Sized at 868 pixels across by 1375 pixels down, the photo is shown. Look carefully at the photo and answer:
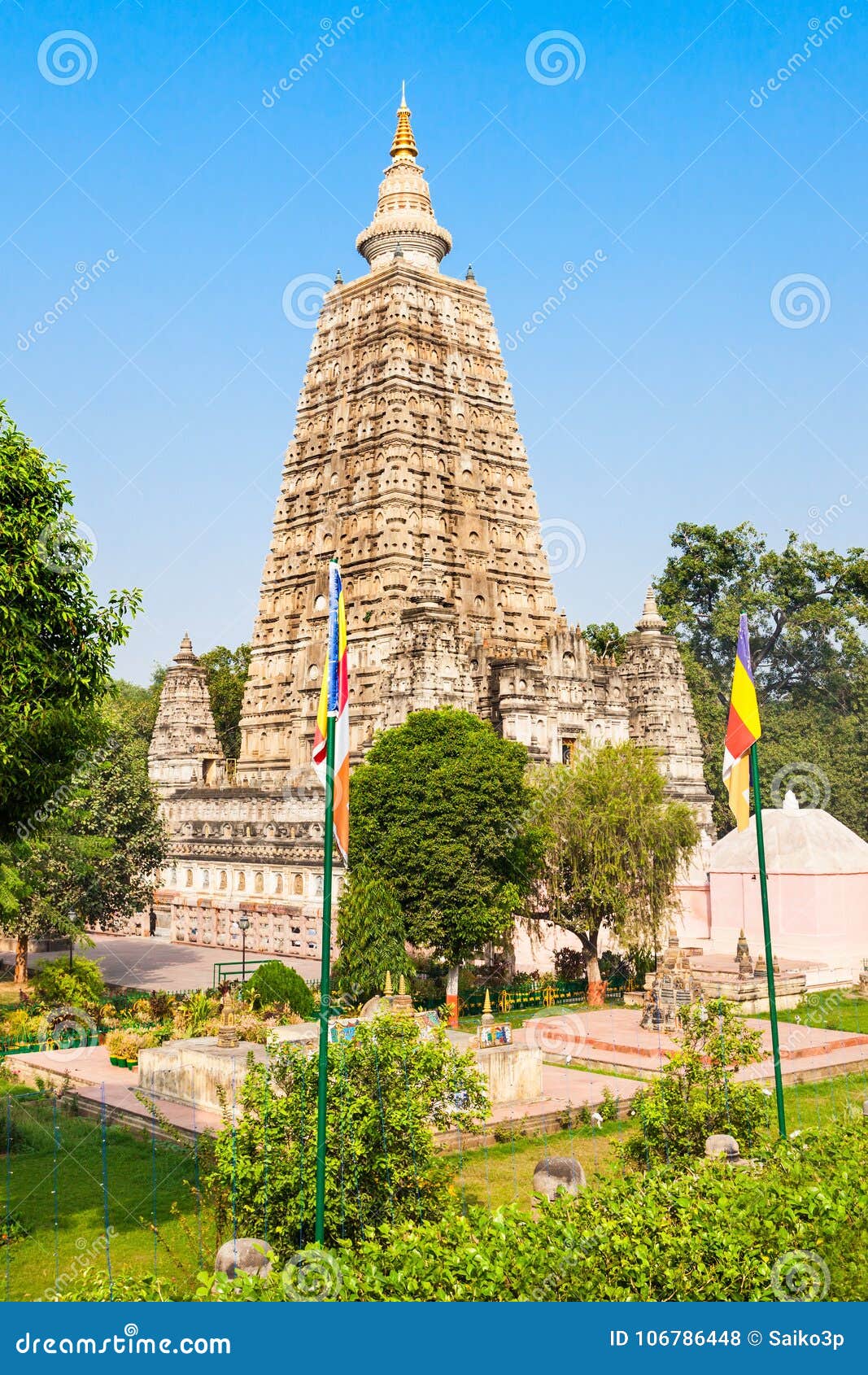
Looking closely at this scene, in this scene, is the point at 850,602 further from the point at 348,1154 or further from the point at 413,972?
the point at 348,1154

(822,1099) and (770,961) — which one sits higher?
(770,961)

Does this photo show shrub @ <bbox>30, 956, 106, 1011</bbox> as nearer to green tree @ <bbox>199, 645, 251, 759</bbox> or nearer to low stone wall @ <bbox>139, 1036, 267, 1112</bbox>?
low stone wall @ <bbox>139, 1036, 267, 1112</bbox>

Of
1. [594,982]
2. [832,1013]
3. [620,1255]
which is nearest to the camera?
[620,1255]

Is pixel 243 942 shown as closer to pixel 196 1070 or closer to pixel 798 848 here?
pixel 196 1070

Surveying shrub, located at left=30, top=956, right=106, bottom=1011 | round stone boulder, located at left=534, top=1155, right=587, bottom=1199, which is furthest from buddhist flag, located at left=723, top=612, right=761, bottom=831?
shrub, located at left=30, top=956, right=106, bottom=1011

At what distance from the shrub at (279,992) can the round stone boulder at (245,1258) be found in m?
18.3

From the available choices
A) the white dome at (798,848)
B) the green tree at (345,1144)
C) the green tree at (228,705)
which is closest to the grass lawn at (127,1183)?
the green tree at (345,1144)

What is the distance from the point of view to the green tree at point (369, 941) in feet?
107

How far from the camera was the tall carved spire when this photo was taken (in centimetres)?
6178

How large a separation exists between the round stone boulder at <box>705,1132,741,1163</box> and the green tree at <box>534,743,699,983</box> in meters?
21.3

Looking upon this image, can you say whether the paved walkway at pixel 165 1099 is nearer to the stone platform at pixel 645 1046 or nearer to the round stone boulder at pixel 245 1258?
the stone platform at pixel 645 1046

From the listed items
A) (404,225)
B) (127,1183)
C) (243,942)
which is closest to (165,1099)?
(127,1183)

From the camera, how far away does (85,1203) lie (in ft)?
58.2

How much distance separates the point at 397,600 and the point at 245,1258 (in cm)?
4277
